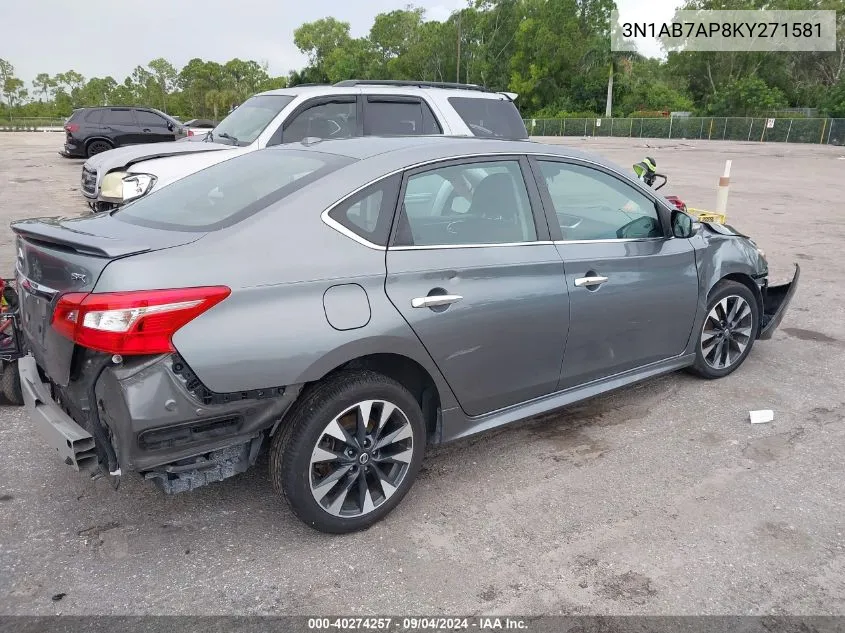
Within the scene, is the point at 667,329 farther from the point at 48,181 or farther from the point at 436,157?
the point at 48,181

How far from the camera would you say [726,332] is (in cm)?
470

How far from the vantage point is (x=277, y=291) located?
2615 mm

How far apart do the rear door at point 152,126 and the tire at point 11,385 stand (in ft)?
59.7

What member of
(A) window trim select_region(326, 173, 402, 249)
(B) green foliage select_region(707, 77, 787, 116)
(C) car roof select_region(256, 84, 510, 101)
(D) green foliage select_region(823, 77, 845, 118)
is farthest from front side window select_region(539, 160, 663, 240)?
(B) green foliage select_region(707, 77, 787, 116)

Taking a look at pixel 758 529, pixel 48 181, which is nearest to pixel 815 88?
pixel 48 181

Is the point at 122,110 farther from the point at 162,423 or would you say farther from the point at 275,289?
the point at 162,423

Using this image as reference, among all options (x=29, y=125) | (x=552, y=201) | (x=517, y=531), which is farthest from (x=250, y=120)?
(x=29, y=125)

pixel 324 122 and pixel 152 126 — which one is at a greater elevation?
pixel 324 122

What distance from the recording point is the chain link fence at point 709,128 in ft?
158

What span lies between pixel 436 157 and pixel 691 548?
2138 mm

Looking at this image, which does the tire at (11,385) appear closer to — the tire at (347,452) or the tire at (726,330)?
the tire at (347,452)

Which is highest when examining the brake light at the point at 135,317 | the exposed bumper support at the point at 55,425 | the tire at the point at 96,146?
the brake light at the point at 135,317

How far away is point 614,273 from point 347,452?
5.97 ft

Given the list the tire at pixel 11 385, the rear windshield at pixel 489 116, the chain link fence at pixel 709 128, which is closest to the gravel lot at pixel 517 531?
the tire at pixel 11 385
